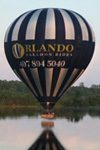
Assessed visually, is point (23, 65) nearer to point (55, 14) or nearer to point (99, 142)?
point (55, 14)

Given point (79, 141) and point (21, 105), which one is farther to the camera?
point (21, 105)

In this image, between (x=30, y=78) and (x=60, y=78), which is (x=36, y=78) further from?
(x=60, y=78)

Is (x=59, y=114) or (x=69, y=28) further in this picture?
(x=59, y=114)

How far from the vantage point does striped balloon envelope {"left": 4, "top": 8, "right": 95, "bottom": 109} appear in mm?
32656

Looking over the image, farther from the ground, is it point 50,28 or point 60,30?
point 50,28

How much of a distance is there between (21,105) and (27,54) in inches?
2247

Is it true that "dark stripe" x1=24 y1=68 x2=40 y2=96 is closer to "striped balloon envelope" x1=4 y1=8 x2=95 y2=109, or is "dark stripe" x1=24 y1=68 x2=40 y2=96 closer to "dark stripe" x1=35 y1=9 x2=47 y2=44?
"striped balloon envelope" x1=4 y1=8 x2=95 y2=109

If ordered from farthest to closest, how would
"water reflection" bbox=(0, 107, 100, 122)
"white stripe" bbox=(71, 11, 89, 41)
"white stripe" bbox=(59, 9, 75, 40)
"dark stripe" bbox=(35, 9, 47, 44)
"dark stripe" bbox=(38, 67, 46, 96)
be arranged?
1. "water reflection" bbox=(0, 107, 100, 122)
2. "white stripe" bbox=(71, 11, 89, 41)
3. "dark stripe" bbox=(38, 67, 46, 96)
4. "white stripe" bbox=(59, 9, 75, 40)
5. "dark stripe" bbox=(35, 9, 47, 44)

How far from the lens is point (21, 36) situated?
33.2 meters

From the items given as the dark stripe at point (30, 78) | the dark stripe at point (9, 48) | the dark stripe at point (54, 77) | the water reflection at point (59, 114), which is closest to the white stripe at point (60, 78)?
the dark stripe at point (54, 77)

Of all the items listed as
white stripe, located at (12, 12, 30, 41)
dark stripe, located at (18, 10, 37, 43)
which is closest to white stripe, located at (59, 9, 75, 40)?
dark stripe, located at (18, 10, 37, 43)

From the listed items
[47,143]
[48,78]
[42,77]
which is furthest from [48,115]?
[47,143]

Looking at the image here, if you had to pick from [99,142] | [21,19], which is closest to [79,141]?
[99,142]

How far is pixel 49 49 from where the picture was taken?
1278 inches
